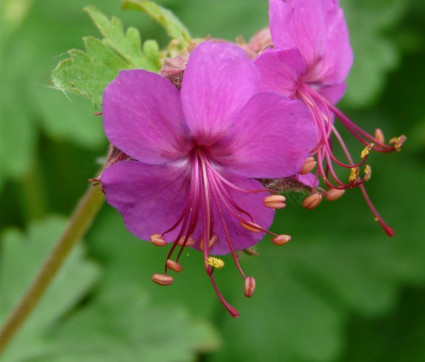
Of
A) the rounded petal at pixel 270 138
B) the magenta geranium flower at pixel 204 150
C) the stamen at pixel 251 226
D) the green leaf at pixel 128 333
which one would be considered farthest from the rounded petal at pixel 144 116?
the green leaf at pixel 128 333

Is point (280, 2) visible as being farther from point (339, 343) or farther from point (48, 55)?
point (339, 343)

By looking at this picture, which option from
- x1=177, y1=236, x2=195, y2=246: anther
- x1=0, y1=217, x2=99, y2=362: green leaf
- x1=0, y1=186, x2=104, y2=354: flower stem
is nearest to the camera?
x1=177, y1=236, x2=195, y2=246: anther

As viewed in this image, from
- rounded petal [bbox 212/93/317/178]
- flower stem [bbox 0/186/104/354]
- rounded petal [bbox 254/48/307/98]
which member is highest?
rounded petal [bbox 254/48/307/98]

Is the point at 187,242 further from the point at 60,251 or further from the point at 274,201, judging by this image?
the point at 60,251

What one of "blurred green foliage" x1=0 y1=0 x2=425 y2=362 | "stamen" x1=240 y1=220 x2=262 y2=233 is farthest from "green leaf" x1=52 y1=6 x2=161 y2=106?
"blurred green foliage" x1=0 y1=0 x2=425 y2=362

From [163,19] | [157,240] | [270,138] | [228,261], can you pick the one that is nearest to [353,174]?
[270,138]

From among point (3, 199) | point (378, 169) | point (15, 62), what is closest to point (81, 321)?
point (3, 199)

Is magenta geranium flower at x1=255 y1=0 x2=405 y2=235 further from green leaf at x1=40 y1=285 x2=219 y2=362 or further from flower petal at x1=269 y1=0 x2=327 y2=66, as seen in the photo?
green leaf at x1=40 y1=285 x2=219 y2=362
